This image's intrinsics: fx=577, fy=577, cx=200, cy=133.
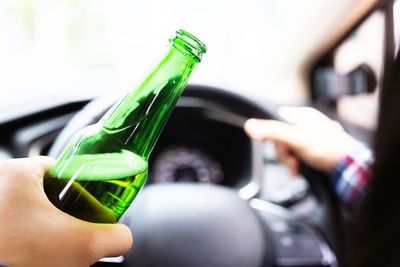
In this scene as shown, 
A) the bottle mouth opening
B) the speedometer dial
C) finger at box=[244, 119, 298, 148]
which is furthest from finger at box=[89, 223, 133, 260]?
the speedometer dial

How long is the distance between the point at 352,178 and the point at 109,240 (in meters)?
0.47

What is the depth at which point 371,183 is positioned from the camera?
49 cm

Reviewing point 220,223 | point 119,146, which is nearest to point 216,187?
point 220,223

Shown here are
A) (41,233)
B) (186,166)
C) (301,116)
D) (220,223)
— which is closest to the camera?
(41,233)

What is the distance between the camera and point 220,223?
0.77 metres

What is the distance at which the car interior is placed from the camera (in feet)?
2.44

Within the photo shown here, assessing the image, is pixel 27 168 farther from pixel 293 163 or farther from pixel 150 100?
pixel 293 163

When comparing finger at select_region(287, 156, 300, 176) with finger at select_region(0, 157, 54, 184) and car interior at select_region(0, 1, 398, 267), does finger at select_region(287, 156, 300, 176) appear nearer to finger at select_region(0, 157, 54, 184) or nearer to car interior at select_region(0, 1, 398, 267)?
car interior at select_region(0, 1, 398, 267)

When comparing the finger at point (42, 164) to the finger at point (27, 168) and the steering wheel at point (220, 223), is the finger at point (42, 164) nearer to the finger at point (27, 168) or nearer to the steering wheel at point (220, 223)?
the finger at point (27, 168)

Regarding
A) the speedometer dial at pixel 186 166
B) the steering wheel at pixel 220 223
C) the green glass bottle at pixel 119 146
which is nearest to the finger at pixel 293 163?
the steering wheel at pixel 220 223

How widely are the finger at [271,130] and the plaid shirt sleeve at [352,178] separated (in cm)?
9

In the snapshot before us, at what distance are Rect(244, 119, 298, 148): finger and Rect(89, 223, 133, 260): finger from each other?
1.20ft

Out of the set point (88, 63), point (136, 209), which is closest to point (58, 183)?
point (136, 209)

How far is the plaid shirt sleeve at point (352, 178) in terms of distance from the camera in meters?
0.85
